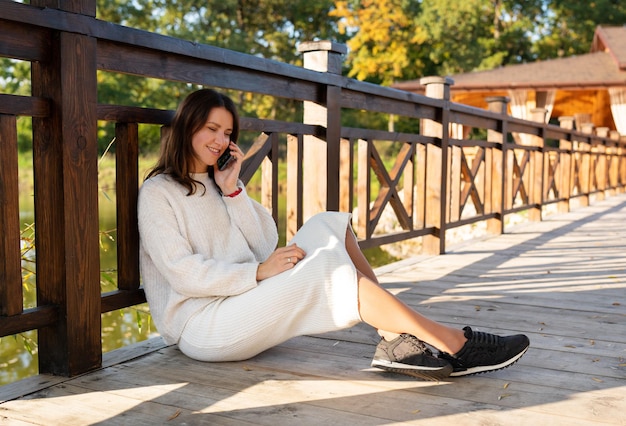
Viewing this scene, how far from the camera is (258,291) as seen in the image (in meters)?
2.26

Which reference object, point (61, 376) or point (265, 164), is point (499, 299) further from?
point (61, 376)

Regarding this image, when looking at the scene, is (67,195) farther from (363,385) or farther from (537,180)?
(537,180)

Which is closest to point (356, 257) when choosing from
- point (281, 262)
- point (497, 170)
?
point (281, 262)

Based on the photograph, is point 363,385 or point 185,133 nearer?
point 363,385

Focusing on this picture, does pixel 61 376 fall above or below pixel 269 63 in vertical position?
below

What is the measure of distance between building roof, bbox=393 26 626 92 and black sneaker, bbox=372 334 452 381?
16.0 meters

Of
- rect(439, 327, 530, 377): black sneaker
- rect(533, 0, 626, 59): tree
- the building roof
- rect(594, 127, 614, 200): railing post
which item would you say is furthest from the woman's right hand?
rect(533, 0, 626, 59): tree

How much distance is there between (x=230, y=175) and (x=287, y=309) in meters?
0.56

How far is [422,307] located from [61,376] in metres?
1.72

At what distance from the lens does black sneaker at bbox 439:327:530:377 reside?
2230 millimetres

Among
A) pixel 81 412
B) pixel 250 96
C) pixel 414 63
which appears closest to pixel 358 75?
pixel 414 63

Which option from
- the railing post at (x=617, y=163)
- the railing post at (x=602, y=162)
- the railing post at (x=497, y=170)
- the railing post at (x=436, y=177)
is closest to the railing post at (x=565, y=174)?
the railing post at (x=602, y=162)

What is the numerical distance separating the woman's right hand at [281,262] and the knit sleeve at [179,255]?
0.03 metres

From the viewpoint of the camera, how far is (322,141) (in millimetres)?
3699
